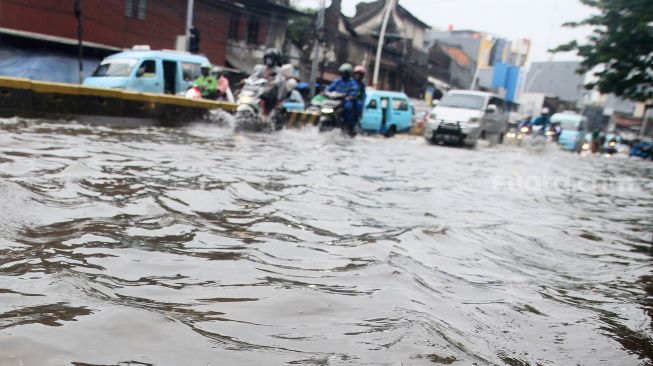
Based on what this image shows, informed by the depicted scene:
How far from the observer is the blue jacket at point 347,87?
11.8 m

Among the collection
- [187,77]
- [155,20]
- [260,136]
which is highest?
[155,20]

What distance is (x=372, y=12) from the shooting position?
36.0 m

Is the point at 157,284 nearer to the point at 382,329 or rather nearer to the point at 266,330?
the point at 266,330

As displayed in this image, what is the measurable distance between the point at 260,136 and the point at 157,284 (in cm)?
747

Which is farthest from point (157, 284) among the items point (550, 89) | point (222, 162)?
point (550, 89)

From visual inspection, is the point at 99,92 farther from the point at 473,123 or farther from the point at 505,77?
the point at 505,77

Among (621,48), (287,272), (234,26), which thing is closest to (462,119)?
(621,48)

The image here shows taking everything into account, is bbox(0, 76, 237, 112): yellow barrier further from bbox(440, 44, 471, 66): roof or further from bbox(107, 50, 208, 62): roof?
bbox(440, 44, 471, 66): roof

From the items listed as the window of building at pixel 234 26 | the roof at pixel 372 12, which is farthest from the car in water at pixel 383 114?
the roof at pixel 372 12

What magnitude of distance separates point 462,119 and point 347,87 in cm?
442

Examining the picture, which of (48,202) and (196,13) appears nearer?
(48,202)

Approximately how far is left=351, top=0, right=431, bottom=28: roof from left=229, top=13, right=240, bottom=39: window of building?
12.2m

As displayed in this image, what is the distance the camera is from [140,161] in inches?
190

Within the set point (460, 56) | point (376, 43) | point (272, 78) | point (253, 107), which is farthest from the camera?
point (460, 56)
